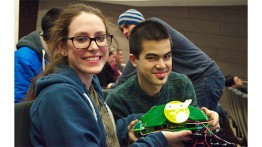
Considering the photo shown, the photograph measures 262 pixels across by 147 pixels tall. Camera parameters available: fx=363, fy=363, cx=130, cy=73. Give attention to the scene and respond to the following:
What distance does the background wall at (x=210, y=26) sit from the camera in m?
1.01

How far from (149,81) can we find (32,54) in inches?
17.0

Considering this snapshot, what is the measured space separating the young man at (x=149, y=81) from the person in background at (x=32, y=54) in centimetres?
23

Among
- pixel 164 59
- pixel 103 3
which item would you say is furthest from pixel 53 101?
pixel 103 3

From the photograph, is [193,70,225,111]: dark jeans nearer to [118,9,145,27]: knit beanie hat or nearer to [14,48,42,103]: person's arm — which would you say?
[118,9,145,27]: knit beanie hat

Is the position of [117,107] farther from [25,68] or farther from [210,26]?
[210,26]

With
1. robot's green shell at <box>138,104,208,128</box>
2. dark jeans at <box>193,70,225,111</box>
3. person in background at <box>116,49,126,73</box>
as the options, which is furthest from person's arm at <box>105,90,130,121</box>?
person in background at <box>116,49,126,73</box>

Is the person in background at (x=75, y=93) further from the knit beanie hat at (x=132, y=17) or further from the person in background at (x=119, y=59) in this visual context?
the person in background at (x=119, y=59)

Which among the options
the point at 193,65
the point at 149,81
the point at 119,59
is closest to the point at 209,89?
the point at 193,65

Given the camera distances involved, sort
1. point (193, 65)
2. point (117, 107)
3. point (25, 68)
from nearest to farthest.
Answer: point (117, 107) → point (25, 68) → point (193, 65)

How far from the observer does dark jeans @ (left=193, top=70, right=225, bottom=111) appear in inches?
41.7

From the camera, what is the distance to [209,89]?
1.09 metres

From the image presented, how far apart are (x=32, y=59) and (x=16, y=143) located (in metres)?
0.52

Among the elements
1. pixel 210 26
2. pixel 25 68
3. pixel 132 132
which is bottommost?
pixel 132 132
